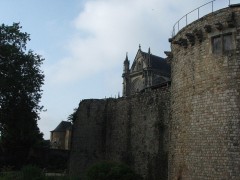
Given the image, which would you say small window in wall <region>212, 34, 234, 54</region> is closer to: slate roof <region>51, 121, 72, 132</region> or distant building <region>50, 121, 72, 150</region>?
distant building <region>50, 121, 72, 150</region>

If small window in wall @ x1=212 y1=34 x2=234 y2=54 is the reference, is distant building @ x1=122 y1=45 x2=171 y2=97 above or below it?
above

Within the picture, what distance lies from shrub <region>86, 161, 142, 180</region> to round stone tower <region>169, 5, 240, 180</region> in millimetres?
3399

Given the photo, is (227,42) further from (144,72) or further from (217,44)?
(144,72)

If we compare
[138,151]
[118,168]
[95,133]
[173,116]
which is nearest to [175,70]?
[173,116]

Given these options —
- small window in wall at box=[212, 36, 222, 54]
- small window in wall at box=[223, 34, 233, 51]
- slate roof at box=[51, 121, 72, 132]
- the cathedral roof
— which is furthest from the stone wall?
slate roof at box=[51, 121, 72, 132]

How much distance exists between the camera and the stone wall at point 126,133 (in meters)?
22.6

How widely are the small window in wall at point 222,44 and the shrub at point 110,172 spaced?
8.04 meters

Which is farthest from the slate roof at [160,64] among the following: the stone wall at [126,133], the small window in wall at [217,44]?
the small window in wall at [217,44]

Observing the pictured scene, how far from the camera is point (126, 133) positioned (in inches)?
1032

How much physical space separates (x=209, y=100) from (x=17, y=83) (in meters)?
16.2

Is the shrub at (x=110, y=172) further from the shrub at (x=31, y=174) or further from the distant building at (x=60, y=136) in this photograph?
the distant building at (x=60, y=136)

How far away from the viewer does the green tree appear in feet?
89.2

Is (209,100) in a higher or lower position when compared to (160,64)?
lower

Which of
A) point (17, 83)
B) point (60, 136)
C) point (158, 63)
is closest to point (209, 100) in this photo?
point (17, 83)
